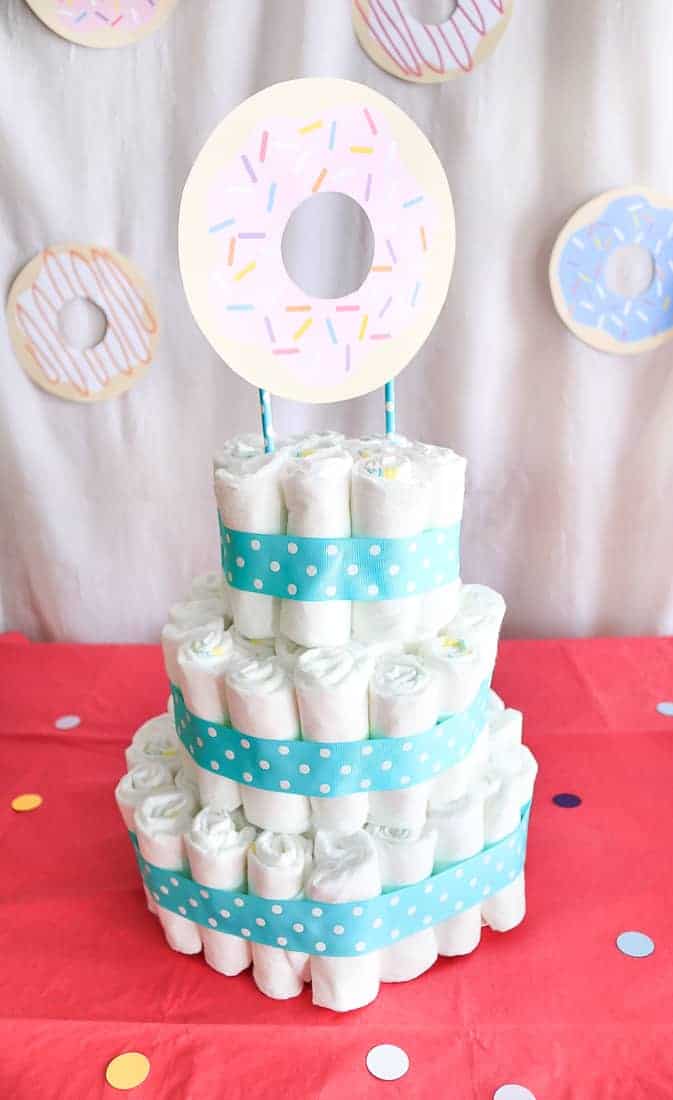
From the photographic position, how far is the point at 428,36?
1.53m

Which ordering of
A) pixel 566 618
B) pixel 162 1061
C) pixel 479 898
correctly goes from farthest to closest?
pixel 566 618
pixel 479 898
pixel 162 1061

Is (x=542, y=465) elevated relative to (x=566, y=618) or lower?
elevated

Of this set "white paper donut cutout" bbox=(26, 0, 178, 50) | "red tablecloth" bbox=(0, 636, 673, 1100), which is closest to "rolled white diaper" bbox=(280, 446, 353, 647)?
"red tablecloth" bbox=(0, 636, 673, 1100)

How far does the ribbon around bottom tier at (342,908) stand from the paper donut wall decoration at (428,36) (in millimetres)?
1213

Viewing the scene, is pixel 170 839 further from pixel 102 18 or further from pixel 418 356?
pixel 102 18

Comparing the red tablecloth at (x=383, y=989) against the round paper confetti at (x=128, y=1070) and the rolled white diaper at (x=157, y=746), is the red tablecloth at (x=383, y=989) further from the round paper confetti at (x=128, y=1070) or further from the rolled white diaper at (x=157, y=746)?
the rolled white diaper at (x=157, y=746)

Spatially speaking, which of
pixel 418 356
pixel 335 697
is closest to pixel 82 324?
pixel 418 356

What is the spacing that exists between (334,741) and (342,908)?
0.62 ft

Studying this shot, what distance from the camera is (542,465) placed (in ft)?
5.89

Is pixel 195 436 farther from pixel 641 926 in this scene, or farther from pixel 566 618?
pixel 641 926

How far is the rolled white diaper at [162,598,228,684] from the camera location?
3.70ft

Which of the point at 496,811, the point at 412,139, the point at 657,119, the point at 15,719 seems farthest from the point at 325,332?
the point at 15,719

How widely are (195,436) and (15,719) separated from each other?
61 cm

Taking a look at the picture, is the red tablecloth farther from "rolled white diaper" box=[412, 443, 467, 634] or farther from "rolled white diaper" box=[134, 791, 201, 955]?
"rolled white diaper" box=[412, 443, 467, 634]
